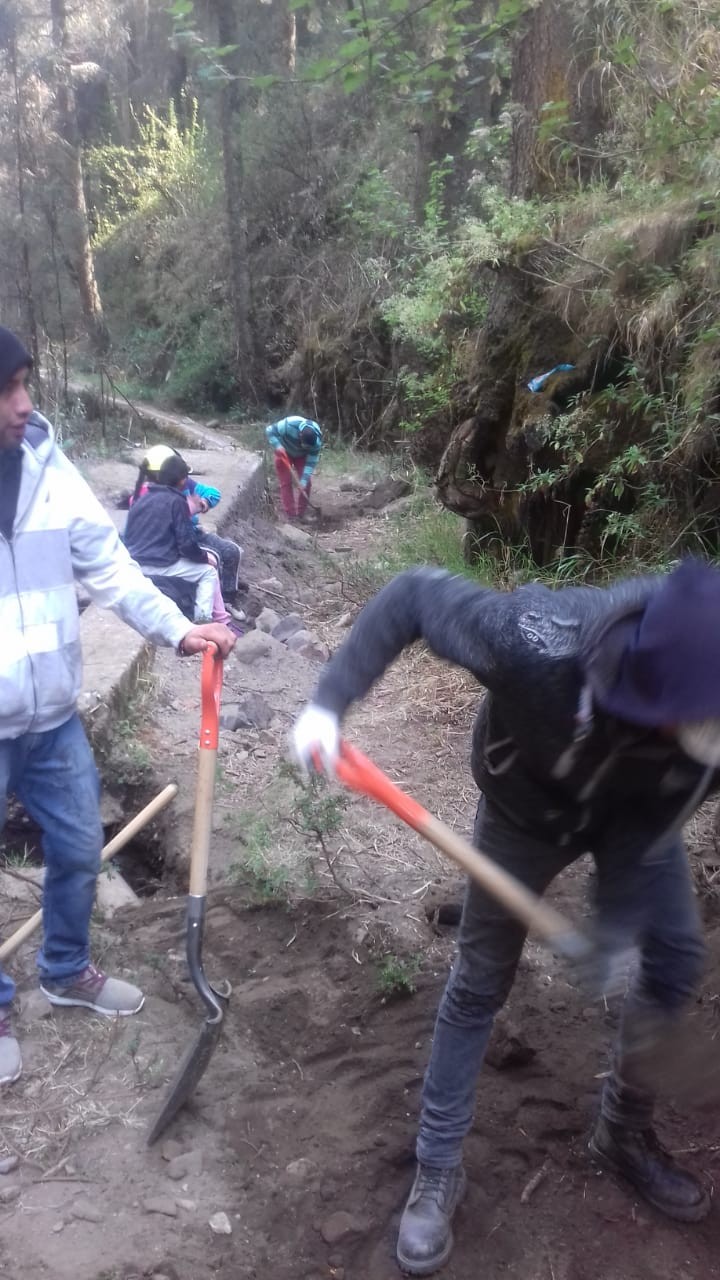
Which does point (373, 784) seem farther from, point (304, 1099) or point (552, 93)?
point (552, 93)

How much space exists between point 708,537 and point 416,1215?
3.15 m

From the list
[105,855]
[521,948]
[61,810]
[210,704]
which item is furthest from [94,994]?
[521,948]

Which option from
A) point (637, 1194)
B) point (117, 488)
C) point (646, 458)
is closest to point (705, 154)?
point (646, 458)

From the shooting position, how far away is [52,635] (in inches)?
A: 102

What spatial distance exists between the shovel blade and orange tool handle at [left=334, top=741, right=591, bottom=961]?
3.32ft

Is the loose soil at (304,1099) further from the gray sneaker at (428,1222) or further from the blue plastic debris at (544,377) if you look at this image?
the blue plastic debris at (544,377)

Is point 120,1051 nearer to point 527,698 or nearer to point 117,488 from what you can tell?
point 527,698

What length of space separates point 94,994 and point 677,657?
223cm

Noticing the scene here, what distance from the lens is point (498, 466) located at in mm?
5797

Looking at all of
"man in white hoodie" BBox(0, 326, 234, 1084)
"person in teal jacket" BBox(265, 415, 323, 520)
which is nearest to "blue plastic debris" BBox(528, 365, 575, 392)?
"man in white hoodie" BBox(0, 326, 234, 1084)

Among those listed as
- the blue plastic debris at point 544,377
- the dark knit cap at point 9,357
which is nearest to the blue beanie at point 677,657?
the dark knit cap at point 9,357

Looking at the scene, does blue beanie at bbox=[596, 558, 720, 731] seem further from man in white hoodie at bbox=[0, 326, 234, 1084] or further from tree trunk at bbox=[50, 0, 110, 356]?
tree trunk at bbox=[50, 0, 110, 356]

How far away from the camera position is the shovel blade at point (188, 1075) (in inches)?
104

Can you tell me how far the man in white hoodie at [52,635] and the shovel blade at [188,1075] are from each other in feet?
1.57
